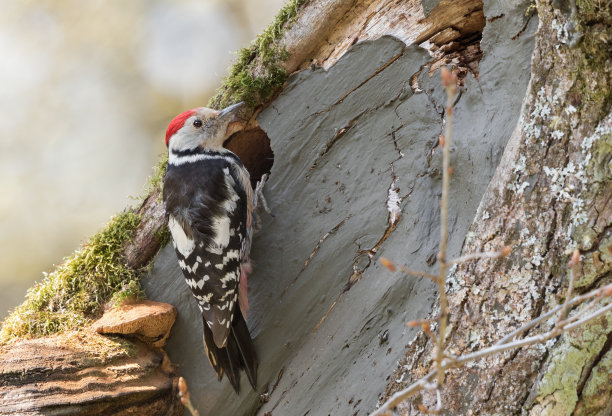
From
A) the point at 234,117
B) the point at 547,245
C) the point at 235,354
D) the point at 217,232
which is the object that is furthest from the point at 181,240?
the point at 547,245

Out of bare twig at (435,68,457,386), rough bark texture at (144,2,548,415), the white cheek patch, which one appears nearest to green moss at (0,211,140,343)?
rough bark texture at (144,2,548,415)

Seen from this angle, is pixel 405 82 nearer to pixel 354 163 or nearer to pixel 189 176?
pixel 354 163

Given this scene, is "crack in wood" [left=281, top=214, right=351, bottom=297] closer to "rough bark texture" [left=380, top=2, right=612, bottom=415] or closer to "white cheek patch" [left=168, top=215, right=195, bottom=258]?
"white cheek patch" [left=168, top=215, right=195, bottom=258]

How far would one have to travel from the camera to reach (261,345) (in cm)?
265

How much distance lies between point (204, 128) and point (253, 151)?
305mm

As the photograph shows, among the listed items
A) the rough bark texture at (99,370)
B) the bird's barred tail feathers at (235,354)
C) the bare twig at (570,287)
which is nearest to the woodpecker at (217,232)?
the bird's barred tail feathers at (235,354)

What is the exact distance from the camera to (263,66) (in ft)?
9.29

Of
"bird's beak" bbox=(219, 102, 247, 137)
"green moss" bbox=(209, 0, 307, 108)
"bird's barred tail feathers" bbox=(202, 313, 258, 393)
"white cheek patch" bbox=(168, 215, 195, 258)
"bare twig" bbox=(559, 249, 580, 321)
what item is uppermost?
"green moss" bbox=(209, 0, 307, 108)

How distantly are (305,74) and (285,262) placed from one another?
33.6 inches

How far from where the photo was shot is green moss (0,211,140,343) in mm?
2738

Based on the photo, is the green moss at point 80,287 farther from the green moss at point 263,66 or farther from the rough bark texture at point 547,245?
the rough bark texture at point 547,245

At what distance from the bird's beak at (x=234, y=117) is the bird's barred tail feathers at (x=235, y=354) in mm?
928

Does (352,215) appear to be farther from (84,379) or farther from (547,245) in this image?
(84,379)

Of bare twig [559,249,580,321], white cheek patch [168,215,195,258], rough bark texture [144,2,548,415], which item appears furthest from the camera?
white cheek patch [168,215,195,258]
